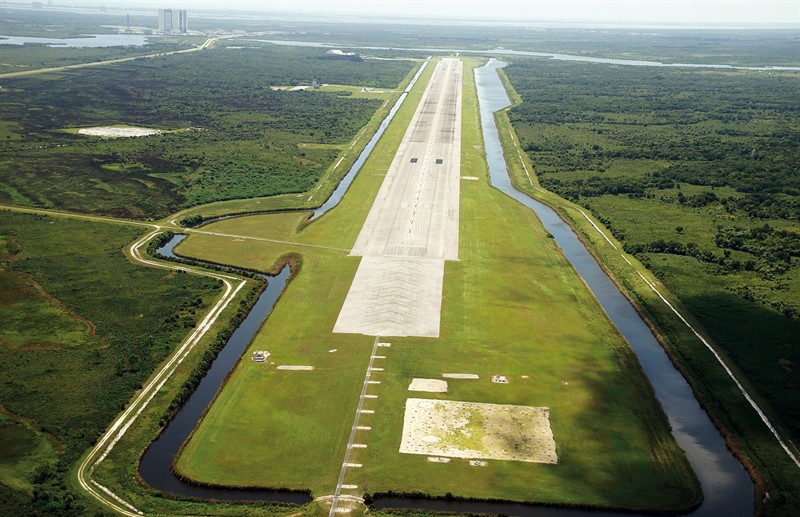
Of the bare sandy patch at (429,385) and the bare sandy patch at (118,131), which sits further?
the bare sandy patch at (118,131)

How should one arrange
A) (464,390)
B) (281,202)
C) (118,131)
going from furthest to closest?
(118,131) < (281,202) < (464,390)

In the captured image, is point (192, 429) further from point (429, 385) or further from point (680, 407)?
point (680, 407)

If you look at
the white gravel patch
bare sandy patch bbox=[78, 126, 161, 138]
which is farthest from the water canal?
bare sandy patch bbox=[78, 126, 161, 138]

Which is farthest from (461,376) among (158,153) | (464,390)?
(158,153)

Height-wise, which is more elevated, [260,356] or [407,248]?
[407,248]

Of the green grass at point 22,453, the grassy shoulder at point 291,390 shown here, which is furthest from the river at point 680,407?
the green grass at point 22,453

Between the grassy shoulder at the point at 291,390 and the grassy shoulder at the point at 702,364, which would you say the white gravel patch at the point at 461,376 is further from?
the grassy shoulder at the point at 702,364
